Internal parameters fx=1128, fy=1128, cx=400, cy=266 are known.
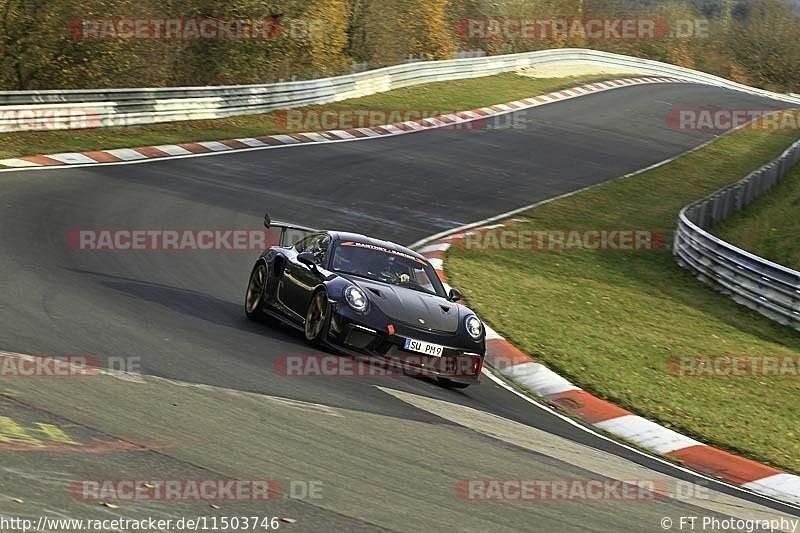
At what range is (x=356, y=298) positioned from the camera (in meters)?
10.7

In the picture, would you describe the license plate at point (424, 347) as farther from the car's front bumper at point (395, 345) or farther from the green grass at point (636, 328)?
the green grass at point (636, 328)

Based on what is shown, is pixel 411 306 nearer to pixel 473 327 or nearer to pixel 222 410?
pixel 473 327

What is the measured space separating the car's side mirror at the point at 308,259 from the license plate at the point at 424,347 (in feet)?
5.06

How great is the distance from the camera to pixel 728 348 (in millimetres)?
14172

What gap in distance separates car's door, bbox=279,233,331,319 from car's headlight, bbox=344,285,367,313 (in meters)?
0.54

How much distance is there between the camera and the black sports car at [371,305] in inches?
415

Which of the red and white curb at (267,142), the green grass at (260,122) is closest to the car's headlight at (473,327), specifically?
the red and white curb at (267,142)

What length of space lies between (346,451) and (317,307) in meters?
3.81

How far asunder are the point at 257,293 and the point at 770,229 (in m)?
14.6

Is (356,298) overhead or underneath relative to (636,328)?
overhead

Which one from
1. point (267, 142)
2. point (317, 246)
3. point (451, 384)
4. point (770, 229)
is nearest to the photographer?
point (451, 384)

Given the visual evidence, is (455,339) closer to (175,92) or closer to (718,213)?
(718,213)

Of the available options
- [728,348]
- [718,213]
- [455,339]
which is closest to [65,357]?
[455,339]

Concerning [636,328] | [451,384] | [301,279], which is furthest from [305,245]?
[636,328]
